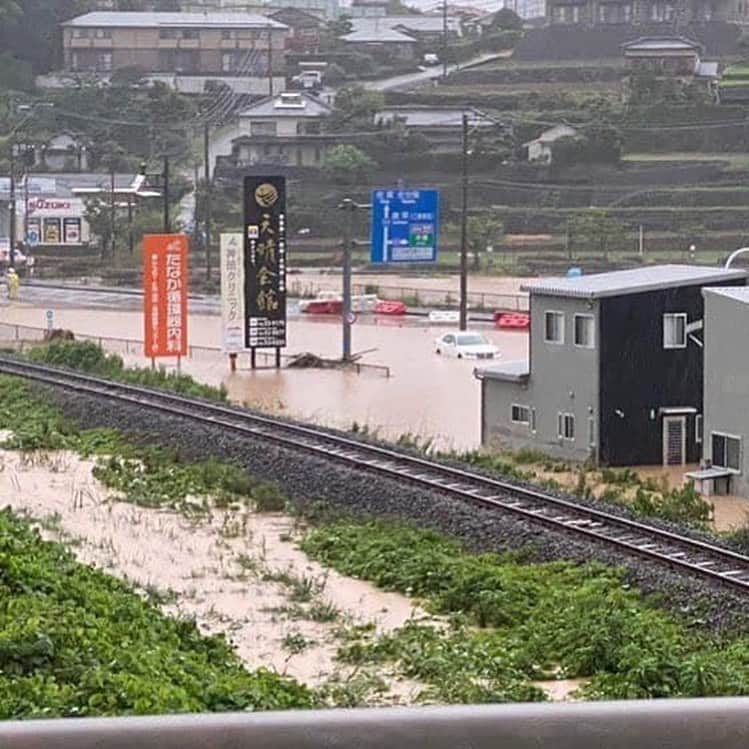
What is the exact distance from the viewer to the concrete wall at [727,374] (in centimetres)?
1339

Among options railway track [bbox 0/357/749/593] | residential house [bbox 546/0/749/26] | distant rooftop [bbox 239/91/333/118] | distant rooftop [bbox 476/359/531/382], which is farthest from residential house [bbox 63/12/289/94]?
distant rooftop [bbox 476/359/531/382]

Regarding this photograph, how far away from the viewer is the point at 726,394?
45.0ft

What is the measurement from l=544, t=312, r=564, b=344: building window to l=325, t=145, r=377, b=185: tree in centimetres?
3015

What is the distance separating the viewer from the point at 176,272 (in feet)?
68.7

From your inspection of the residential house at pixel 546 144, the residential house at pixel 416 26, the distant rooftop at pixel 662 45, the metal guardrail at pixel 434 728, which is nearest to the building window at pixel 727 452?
the metal guardrail at pixel 434 728

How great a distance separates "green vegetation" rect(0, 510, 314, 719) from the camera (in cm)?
499

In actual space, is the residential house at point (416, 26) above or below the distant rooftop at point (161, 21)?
above

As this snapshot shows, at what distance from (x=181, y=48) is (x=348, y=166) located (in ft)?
57.7

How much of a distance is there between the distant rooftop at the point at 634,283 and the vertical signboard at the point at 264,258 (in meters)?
6.06

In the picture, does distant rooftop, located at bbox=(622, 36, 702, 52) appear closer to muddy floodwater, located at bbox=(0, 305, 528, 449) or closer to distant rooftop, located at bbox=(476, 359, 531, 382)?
muddy floodwater, located at bbox=(0, 305, 528, 449)

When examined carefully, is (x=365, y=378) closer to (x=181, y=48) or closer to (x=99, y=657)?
(x=99, y=657)

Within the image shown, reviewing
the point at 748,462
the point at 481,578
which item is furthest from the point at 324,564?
the point at 748,462

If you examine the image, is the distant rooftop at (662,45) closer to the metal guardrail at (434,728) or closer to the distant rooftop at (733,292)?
the distant rooftop at (733,292)

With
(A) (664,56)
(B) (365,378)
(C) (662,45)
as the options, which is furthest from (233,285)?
(C) (662,45)
